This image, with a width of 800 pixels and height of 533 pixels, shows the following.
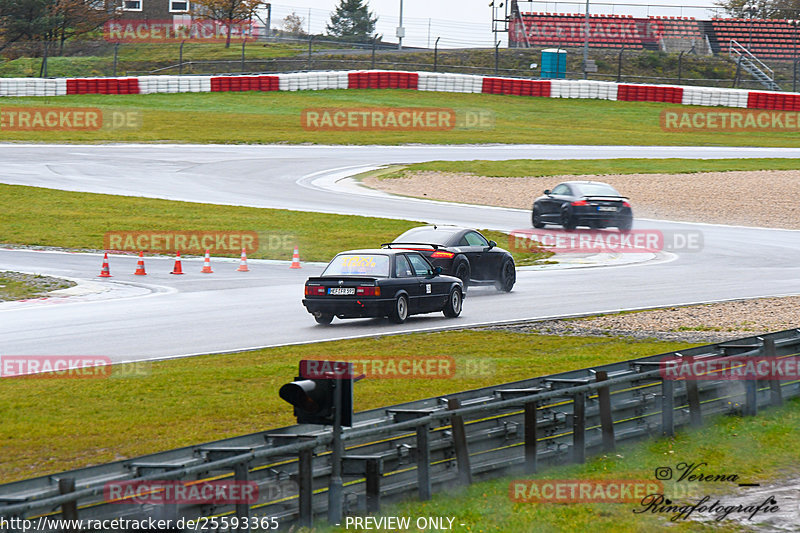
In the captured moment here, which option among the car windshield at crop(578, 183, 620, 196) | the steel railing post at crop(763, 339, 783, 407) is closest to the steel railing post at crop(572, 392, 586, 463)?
the steel railing post at crop(763, 339, 783, 407)

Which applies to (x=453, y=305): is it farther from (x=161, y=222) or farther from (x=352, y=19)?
(x=352, y=19)

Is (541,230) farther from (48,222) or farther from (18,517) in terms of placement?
(18,517)

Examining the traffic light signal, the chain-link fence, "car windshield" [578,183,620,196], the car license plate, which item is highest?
the chain-link fence

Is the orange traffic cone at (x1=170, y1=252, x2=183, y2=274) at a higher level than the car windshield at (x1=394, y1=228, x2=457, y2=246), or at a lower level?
lower

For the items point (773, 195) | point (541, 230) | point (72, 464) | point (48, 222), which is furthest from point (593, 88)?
point (72, 464)

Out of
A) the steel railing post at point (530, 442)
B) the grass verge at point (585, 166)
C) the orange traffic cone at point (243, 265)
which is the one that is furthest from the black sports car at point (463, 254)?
the grass verge at point (585, 166)

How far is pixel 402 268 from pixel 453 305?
4.27ft

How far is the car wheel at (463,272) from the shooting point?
720 inches

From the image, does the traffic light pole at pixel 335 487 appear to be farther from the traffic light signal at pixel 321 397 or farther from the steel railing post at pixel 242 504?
the steel railing post at pixel 242 504

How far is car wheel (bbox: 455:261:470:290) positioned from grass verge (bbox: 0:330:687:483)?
3115 millimetres

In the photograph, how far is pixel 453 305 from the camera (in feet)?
55.0

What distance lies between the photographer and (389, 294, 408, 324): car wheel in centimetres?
1566

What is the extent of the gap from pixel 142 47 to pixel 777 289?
176 ft

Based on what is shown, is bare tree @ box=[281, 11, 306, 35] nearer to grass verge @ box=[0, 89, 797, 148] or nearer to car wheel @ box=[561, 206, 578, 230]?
grass verge @ box=[0, 89, 797, 148]
